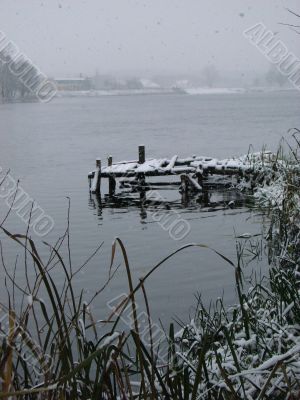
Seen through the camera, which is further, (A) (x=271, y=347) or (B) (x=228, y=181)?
(B) (x=228, y=181)

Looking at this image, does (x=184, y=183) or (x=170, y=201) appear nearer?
(x=170, y=201)

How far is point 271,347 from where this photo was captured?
4.38 meters

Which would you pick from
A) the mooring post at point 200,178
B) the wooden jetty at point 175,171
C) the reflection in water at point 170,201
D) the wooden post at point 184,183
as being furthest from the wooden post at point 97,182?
the mooring post at point 200,178

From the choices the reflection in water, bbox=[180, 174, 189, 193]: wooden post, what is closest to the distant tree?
the reflection in water

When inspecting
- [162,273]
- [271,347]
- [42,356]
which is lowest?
[162,273]

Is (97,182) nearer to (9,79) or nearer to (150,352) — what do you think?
(150,352)

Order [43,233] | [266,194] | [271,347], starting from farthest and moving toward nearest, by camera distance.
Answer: [43,233]
[266,194]
[271,347]

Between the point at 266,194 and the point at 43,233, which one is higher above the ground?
the point at 266,194

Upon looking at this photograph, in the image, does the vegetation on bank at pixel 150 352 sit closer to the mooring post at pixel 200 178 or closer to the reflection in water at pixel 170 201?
the reflection in water at pixel 170 201

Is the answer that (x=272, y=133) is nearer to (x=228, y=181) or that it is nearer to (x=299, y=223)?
Result: (x=228, y=181)

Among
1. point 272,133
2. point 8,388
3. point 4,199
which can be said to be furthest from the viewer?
point 272,133

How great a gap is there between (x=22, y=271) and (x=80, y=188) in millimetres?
13337

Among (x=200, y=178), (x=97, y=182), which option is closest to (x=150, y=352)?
(x=97, y=182)

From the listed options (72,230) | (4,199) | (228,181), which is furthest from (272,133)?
(72,230)
